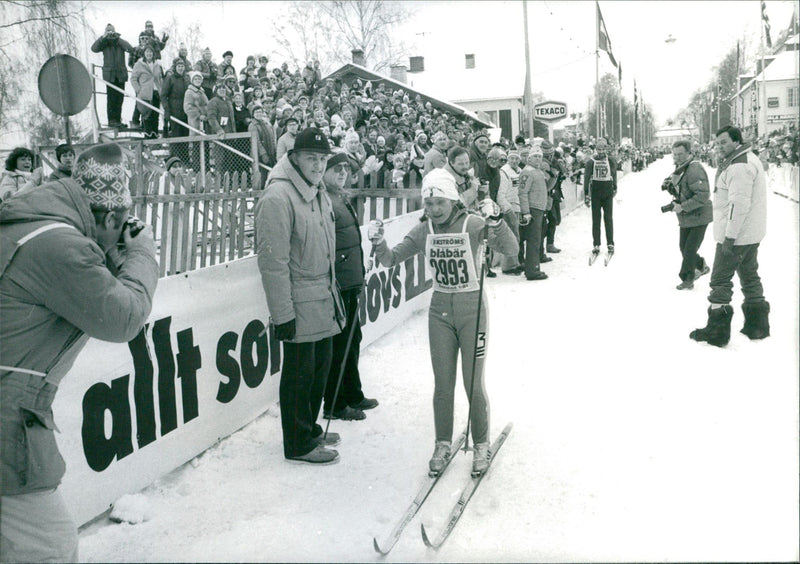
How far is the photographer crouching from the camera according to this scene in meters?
9.78

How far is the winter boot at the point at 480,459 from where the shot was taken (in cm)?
436

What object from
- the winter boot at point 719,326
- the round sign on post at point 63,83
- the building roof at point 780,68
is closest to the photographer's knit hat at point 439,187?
the round sign on post at point 63,83

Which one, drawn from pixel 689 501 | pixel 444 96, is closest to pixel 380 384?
pixel 689 501

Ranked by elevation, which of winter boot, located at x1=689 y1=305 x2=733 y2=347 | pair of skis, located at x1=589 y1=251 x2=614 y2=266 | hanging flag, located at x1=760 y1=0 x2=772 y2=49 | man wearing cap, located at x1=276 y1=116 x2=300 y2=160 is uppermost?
hanging flag, located at x1=760 y1=0 x2=772 y2=49

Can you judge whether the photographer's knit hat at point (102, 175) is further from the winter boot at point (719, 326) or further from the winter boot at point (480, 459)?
the winter boot at point (719, 326)

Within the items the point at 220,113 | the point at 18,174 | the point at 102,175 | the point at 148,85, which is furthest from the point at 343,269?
the point at 148,85

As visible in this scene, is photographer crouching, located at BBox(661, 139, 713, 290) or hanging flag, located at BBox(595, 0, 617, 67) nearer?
photographer crouching, located at BBox(661, 139, 713, 290)

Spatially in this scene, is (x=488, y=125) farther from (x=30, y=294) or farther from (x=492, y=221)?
(x=30, y=294)

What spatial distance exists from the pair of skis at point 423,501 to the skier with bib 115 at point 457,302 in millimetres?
94

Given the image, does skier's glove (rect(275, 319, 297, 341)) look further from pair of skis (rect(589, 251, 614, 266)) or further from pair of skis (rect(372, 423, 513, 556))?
pair of skis (rect(589, 251, 614, 266))

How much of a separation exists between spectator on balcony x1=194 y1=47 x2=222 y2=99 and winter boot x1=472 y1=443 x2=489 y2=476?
35.2 feet

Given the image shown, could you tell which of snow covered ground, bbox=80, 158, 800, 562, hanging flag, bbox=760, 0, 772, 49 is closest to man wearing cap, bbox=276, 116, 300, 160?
snow covered ground, bbox=80, 158, 800, 562

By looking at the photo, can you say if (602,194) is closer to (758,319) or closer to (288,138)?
(288,138)

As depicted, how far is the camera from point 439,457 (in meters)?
4.43
